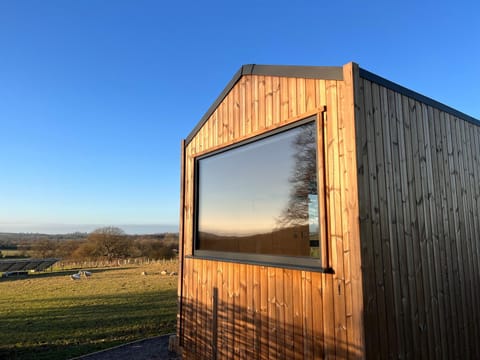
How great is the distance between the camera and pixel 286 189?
250 cm

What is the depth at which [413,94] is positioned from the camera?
2.52 metres

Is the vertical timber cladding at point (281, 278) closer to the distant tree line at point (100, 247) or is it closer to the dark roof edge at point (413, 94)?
the dark roof edge at point (413, 94)

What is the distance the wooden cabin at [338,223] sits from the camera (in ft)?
6.38

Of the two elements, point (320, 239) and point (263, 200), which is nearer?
point (320, 239)

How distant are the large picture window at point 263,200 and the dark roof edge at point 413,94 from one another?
50 cm

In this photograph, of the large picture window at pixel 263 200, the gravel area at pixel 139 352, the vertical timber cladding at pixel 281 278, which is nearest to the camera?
the vertical timber cladding at pixel 281 278

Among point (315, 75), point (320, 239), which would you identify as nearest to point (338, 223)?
point (320, 239)

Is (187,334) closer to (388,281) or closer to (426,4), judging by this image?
(388,281)

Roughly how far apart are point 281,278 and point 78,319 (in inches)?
233

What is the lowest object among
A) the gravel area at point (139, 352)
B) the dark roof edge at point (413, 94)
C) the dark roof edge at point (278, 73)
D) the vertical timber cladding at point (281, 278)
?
the gravel area at point (139, 352)

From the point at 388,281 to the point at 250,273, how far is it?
46.0 inches

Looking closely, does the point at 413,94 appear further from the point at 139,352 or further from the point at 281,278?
the point at 139,352

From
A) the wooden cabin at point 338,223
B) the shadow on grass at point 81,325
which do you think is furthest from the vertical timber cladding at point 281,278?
the shadow on grass at point 81,325

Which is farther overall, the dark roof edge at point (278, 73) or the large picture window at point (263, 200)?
the large picture window at point (263, 200)
